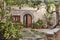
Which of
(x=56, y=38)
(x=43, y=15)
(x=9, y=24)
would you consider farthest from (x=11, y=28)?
(x=43, y=15)

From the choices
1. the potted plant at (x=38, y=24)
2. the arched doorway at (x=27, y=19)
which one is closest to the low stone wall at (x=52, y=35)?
the potted plant at (x=38, y=24)

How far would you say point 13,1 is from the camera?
6141mm

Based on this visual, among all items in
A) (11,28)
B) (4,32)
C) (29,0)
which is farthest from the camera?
(29,0)

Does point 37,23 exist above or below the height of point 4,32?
below

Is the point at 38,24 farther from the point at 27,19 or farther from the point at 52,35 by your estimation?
the point at 52,35

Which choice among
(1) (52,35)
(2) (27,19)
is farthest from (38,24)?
(1) (52,35)

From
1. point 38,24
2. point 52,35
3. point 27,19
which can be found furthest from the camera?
point 27,19

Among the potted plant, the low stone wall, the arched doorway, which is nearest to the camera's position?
the low stone wall

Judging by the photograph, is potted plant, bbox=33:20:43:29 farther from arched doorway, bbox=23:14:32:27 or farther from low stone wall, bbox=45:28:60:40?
low stone wall, bbox=45:28:60:40

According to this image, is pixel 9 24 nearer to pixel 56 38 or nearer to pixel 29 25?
pixel 56 38

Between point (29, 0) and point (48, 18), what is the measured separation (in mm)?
2683

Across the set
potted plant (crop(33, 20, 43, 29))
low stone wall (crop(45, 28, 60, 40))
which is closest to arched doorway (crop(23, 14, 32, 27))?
potted plant (crop(33, 20, 43, 29))

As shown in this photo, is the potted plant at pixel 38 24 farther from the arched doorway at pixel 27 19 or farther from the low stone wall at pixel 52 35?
the low stone wall at pixel 52 35

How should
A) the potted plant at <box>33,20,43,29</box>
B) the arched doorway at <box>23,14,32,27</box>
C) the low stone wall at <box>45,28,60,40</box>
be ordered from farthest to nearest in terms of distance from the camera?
the arched doorway at <box>23,14,32,27</box> < the potted plant at <box>33,20,43,29</box> < the low stone wall at <box>45,28,60,40</box>
